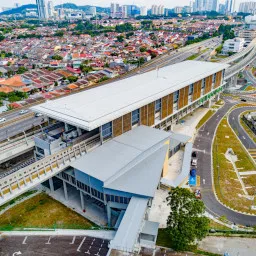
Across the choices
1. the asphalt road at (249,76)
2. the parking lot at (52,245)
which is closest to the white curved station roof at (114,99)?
the parking lot at (52,245)

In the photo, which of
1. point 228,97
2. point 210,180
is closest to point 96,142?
point 210,180

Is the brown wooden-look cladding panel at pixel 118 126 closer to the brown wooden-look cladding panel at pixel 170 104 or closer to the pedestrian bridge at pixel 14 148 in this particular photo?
the pedestrian bridge at pixel 14 148

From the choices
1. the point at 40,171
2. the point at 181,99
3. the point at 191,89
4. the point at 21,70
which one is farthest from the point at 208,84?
the point at 21,70

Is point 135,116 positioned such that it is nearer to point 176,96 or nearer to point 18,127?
point 176,96

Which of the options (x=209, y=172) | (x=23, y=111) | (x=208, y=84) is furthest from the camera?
(x=23, y=111)

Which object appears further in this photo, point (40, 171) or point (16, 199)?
point (16, 199)

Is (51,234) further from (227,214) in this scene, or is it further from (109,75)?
(109,75)

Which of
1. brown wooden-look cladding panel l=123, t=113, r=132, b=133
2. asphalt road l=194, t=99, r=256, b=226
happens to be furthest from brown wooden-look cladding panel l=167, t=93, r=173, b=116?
brown wooden-look cladding panel l=123, t=113, r=132, b=133
